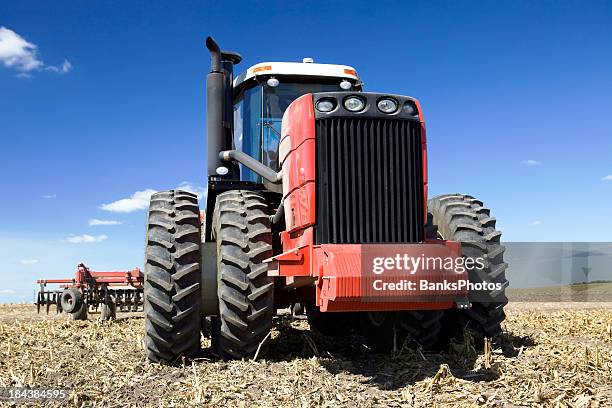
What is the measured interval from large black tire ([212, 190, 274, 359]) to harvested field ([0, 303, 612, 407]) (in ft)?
0.80

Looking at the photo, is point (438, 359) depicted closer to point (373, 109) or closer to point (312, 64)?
point (373, 109)

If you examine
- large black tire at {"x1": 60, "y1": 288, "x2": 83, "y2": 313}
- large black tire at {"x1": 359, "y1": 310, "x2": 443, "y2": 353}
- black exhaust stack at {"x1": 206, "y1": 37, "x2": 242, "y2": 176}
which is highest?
black exhaust stack at {"x1": 206, "y1": 37, "x2": 242, "y2": 176}

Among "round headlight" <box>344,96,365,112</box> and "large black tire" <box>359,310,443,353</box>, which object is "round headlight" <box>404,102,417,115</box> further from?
"large black tire" <box>359,310,443,353</box>

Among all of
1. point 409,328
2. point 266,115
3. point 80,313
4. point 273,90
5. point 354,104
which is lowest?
point 80,313

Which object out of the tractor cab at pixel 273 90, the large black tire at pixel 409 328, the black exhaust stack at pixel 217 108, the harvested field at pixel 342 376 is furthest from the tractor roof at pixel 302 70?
the harvested field at pixel 342 376

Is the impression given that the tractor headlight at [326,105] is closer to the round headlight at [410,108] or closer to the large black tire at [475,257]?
the round headlight at [410,108]

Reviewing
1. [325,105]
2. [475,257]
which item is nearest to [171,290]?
[325,105]

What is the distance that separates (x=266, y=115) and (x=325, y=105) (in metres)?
2.17

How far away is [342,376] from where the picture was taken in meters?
5.70

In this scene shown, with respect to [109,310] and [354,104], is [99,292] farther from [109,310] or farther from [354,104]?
[354,104]

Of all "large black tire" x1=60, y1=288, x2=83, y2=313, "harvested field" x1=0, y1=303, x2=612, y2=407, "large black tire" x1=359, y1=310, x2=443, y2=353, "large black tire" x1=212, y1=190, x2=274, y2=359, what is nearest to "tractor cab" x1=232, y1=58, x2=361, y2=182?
"large black tire" x1=212, y1=190, x2=274, y2=359

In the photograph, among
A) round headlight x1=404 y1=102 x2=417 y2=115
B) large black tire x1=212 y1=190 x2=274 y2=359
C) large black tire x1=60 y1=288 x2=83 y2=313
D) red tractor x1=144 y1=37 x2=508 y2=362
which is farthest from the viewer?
large black tire x1=60 y1=288 x2=83 y2=313

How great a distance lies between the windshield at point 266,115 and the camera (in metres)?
7.77

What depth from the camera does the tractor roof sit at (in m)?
7.89
